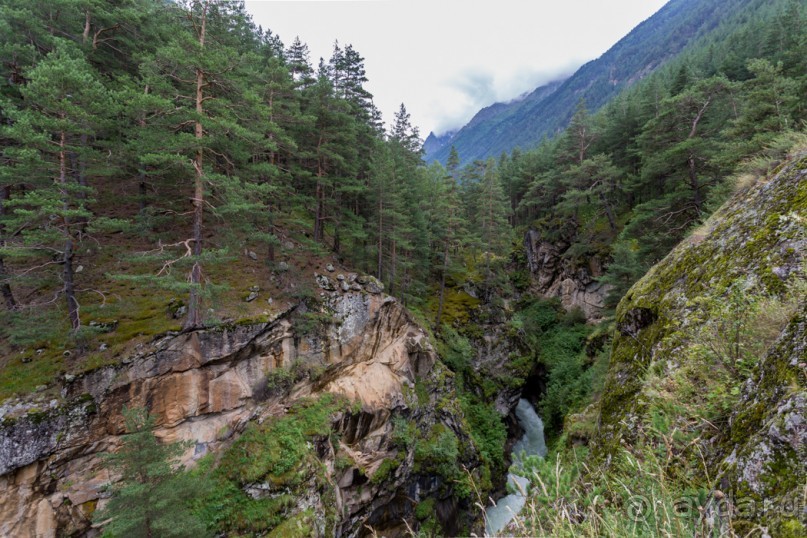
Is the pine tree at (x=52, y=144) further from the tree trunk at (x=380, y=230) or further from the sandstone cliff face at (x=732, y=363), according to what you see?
the sandstone cliff face at (x=732, y=363)

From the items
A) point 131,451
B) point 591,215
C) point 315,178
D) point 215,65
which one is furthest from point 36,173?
point 591,215

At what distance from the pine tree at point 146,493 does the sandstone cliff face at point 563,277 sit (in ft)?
94.5

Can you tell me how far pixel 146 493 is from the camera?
26.5ft

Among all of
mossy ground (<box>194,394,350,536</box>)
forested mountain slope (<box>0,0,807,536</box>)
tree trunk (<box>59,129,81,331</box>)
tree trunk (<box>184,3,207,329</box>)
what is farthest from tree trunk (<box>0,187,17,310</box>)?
mossy ground (<box>194,394,350,536</box>)

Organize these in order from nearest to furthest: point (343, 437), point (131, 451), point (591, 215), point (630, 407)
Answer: point (630, 407)
point (131, 451)
point (343, 437)
point (591, 215)

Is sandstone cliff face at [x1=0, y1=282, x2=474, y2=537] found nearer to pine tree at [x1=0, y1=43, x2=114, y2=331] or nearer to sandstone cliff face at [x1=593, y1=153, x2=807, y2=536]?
pine tree at [x1=0, y1=43, x2=114, y2=331]

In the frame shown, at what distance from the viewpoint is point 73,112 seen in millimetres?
9953

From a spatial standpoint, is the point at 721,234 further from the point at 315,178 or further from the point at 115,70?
the point at 115,70

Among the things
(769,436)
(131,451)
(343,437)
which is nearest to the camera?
(769,436)

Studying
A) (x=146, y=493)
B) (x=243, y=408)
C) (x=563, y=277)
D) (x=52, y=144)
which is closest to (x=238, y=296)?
(x=243, y=408)

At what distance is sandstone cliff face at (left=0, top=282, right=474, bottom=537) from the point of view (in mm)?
9266

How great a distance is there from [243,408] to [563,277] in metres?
30.9

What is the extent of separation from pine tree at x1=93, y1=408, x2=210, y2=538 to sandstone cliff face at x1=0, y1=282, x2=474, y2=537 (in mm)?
1330

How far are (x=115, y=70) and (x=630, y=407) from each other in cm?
2518
